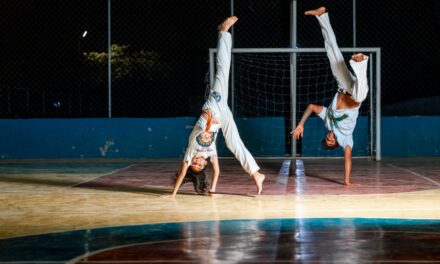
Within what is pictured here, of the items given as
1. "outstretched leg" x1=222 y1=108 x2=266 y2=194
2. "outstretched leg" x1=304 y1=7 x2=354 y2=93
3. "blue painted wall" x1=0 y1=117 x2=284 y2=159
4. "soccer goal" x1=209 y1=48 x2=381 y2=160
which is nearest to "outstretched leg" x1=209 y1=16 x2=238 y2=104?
"outstretched leg" x1=222 y1=108 x2=266 y2=194

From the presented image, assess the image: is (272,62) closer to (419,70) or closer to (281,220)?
(419,70)

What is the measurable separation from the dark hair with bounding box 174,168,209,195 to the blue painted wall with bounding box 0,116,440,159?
26.2 feet

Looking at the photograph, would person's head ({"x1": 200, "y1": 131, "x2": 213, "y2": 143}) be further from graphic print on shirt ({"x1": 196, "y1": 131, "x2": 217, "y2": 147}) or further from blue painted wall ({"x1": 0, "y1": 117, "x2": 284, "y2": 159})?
blue painted wall ({"x1": 0, "y1": 117, "x2": 284, "y2": 159})

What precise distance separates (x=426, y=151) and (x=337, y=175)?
5.40m

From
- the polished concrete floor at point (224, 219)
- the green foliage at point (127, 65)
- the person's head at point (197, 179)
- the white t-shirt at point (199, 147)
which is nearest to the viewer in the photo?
the polished concrete floor at point (224, 219)

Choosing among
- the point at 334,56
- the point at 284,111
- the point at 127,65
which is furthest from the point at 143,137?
the point at 334,56

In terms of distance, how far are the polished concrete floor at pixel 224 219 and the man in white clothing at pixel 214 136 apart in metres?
0.33

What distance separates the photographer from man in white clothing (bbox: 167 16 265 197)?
11281 mm

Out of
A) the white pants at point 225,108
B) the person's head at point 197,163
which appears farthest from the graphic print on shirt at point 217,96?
the person's head at point 197,163

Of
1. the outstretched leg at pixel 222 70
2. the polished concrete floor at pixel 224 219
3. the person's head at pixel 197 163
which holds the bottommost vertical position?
the polished concrete floor at pixel 224 219

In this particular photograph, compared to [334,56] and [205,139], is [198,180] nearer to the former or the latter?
[205,139]

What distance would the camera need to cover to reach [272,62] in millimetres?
21125

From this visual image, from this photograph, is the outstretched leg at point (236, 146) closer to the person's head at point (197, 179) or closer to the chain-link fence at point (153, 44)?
the person's head at point (197, 179)

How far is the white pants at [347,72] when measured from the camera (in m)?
12.8
